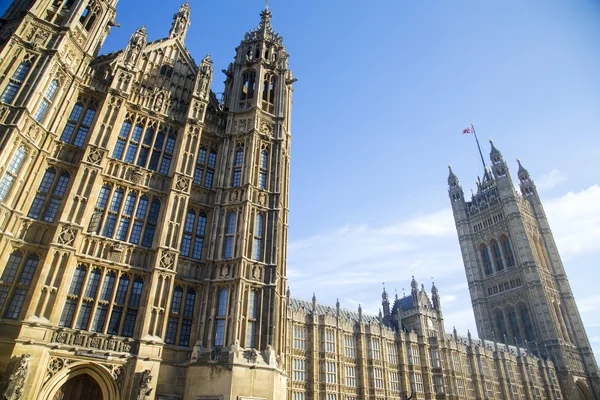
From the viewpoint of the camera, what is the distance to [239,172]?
968 inches

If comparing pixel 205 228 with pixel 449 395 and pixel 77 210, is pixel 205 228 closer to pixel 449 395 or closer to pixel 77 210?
pixel 77 210

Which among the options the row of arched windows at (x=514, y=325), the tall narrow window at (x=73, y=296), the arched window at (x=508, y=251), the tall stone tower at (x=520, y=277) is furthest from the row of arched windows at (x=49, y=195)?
the arched window at (x=508, y=251)

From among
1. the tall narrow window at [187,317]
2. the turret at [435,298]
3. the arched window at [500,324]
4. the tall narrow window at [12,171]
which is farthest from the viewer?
the arched window at [500,324]

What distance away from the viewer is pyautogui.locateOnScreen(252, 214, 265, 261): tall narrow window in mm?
22062

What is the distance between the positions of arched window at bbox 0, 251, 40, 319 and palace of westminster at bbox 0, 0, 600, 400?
52 mm

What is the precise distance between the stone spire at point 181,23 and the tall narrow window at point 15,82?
10.6m

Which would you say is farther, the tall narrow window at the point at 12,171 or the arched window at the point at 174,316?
the arched window at the point at 174,316

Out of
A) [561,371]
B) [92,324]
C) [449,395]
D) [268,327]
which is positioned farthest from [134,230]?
[561,371]

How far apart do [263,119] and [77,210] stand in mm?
12292

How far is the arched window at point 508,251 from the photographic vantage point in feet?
317

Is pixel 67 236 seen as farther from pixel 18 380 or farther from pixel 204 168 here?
pixel 204 168

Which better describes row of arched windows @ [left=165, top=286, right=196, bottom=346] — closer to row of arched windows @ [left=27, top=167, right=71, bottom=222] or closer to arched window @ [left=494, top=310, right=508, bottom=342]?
row of arched windows @ [left=27, top=167, right=71, bottom=222]

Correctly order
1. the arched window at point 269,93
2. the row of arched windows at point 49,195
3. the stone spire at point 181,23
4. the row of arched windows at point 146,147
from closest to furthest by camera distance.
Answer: the row of arched windows at point 49,195 → the row of arched windows at point 146,147 → the arched window at point 269,93 → the stone spire at point 181,23

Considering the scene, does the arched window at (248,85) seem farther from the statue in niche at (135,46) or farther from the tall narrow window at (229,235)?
the tall narrow window at (229,235)
